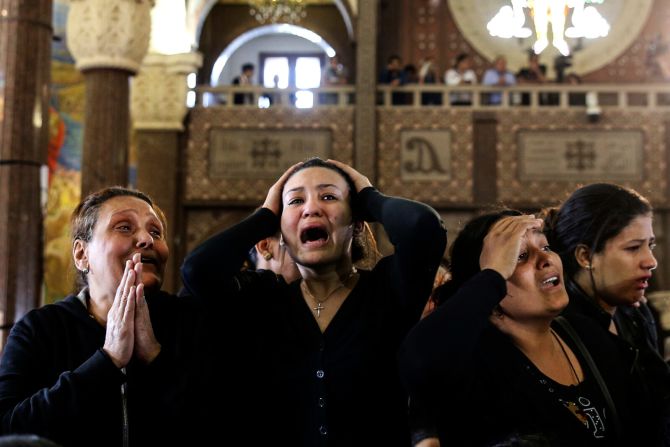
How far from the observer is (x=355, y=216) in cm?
262

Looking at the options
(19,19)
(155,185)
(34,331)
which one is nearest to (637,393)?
(34,331)

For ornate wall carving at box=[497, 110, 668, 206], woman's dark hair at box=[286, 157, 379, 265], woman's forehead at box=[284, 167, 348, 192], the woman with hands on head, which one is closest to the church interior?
ornate wall carving at box=[497, 110, 668, 206]

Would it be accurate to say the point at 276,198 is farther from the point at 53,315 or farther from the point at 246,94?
the point at 246,94

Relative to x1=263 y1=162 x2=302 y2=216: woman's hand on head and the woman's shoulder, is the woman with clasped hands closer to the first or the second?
the woman's shoulder

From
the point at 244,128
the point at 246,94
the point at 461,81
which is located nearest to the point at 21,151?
the point at 244,128

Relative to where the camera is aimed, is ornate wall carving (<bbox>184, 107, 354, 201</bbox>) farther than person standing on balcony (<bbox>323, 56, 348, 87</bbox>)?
No

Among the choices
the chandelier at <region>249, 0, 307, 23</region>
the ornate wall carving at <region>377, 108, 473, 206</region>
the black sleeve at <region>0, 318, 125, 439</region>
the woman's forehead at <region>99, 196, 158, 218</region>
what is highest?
the chandelier at <region>249, 0, 307, 23</region>

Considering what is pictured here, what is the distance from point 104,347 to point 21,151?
4.04 m

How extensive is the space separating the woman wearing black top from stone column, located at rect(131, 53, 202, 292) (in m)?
11.0

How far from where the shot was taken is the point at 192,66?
13.5 meters

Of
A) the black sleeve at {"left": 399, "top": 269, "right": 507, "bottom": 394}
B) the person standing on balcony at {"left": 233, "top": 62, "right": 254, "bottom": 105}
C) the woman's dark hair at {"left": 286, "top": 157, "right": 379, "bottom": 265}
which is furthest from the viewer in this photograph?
the person standing on balcony at {"left": 233, "top": 62, "right": 254, "bottom": 105}

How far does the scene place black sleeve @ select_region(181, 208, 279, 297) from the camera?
2439mm

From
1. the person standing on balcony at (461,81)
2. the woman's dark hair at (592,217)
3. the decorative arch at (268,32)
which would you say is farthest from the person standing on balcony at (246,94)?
the woman's dark hair at (592,217)

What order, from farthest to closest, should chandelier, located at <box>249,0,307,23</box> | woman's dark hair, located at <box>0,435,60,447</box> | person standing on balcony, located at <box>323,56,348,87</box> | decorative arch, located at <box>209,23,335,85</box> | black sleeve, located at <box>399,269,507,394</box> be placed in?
decorative arch, located at <box>209,23,335,85</box>
chandelier, located at <box>249,0,307,23</box>
person standing on balcony, located at <box>323,56,348,87</box>
black sleeve, located at <box>399,269,507,394</box>
woman's dark hair, located at <box>0,435,60,447</box>
